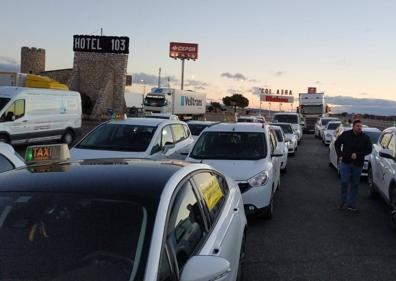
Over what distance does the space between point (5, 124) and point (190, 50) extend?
233 feet

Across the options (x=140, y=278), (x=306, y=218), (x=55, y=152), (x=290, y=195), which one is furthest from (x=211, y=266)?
(x=290, y=195)

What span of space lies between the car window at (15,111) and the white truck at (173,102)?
22935 millimetres

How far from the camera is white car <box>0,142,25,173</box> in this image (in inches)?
226

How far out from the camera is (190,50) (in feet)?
289

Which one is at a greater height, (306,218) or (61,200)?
(61,200)

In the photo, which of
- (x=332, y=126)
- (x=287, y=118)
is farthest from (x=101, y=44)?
(x=332, y=126)

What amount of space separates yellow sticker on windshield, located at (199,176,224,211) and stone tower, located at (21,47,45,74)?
60941mm

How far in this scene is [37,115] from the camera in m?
20.2

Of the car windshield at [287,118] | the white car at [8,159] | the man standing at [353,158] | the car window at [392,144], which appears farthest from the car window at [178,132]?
the car windshield at [287,118]

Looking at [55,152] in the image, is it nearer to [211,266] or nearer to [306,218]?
[211,266]

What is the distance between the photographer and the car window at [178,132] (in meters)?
12.4

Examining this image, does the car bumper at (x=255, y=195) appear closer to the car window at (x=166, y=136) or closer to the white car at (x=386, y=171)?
the white car at (x=386, y=171)

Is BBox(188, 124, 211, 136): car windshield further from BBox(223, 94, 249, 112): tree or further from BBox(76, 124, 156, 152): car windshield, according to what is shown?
BBox(223, 94, 249, 112): tree

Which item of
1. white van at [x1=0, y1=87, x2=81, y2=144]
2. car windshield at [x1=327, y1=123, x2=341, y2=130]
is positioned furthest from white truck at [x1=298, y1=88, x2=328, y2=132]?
white van at [x1=0, y1=87, x2=81, y2=144]
